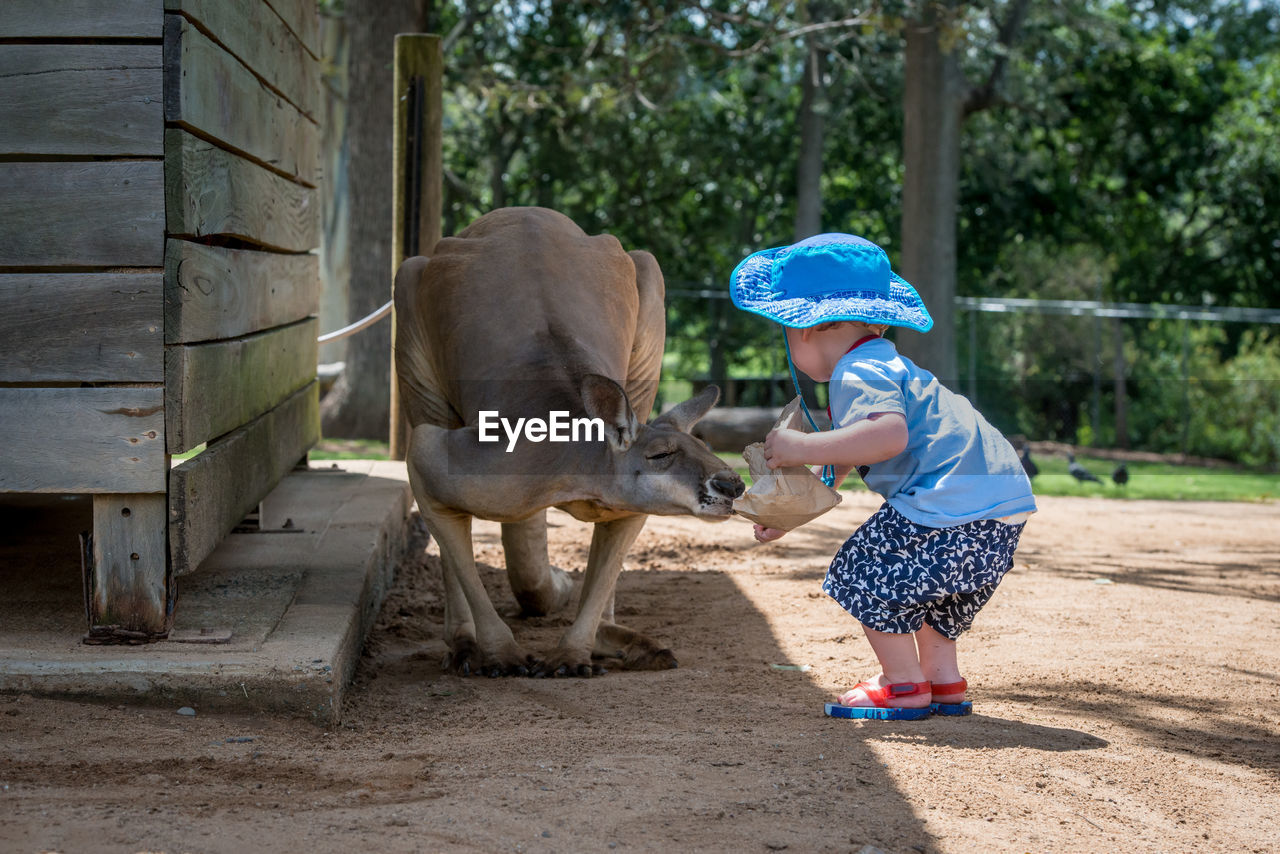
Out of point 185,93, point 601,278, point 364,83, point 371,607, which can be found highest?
point 364,83

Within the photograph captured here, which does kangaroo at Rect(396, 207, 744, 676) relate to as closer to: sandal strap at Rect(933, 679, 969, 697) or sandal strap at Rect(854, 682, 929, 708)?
sandal strap at Rect(854, 682, 929, 708)

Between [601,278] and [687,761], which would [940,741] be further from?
[601,278]

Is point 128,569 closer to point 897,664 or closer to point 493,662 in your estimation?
point 493,662

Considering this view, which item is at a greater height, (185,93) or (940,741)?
(185,93)

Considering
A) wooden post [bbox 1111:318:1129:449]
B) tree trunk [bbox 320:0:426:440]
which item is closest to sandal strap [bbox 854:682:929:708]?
tree trunk [bbox 320:0:426:440]

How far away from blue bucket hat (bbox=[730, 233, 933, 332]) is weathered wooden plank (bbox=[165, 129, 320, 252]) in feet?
5.85

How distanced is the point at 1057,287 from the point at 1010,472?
69.5 feet

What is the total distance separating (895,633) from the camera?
3846mm

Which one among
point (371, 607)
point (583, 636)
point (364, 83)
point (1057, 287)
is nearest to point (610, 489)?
point (583, 636)

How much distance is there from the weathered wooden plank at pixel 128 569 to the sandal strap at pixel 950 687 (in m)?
2.52

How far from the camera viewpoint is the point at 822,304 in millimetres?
3775

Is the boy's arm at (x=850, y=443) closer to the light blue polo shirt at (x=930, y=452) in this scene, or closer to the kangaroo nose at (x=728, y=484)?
the light blue polo shirt at (x=930, y=452)

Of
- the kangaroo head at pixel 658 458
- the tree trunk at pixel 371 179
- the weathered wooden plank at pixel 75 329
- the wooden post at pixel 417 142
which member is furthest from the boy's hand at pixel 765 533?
the tree trunk at pixel 371 179

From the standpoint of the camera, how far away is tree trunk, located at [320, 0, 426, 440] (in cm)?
1329
